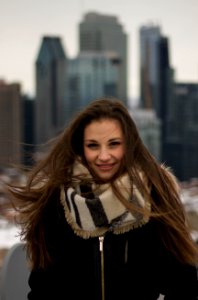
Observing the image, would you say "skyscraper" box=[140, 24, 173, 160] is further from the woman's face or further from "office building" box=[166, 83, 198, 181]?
the woman's face

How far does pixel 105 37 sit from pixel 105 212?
1237 cm

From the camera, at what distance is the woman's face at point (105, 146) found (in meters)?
0.81

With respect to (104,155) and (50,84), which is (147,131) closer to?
(104,155)

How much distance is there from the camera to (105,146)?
0.81m

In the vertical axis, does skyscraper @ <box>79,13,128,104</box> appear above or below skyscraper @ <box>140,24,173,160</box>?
above

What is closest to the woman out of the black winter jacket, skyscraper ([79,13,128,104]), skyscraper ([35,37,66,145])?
the black winter jacket

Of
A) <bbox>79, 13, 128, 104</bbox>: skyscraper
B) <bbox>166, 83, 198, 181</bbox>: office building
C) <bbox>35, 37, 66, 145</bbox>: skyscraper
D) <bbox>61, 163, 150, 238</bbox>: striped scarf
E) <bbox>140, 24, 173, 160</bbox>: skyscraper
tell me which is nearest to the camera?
<bbox>61, 163, 150, 238</bbox>: striped scarf

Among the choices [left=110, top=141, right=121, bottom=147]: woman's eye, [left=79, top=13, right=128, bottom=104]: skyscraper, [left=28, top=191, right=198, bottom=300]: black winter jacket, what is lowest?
[left=28, top=191, right=198, bottom=300]: black winter jacket

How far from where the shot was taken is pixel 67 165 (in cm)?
87

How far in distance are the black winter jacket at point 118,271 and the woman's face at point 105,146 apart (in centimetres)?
11

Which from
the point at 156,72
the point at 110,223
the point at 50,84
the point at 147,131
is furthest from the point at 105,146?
the point at 156,72

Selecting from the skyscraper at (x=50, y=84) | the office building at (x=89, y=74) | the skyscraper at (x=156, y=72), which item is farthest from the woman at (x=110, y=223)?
the office building at (x=89, y=74)

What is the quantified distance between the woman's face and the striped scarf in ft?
0.09

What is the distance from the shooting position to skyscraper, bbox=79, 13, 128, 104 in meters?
10.6
